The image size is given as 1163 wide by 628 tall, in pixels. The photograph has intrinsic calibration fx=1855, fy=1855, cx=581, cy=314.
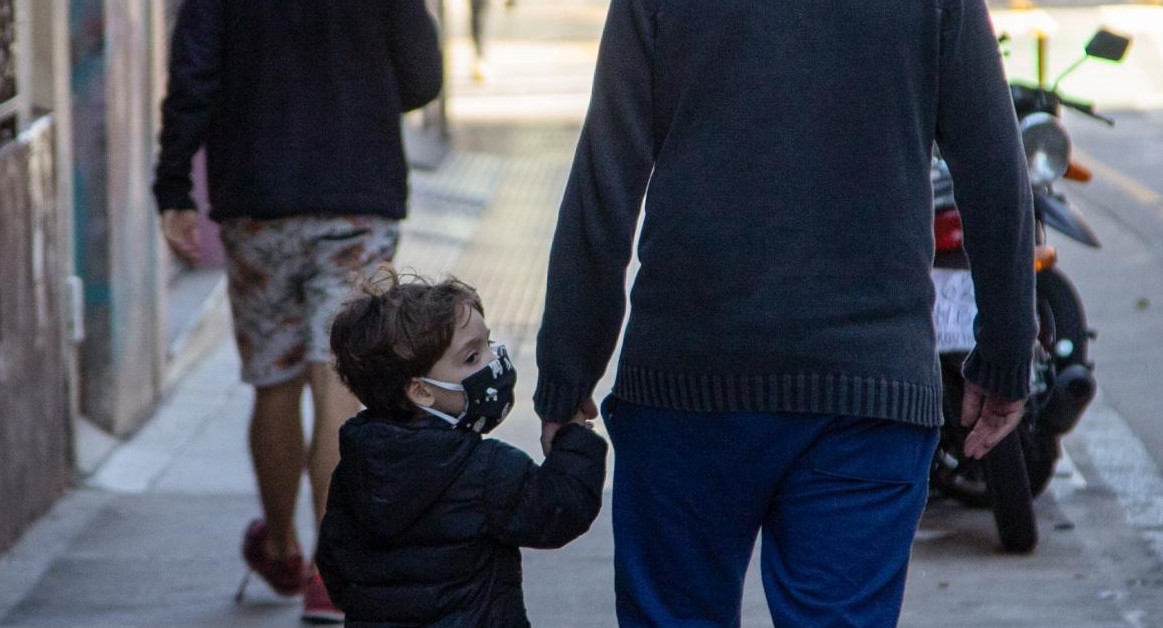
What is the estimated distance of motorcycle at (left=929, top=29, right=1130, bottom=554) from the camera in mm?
4805

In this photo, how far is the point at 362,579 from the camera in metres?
2.91

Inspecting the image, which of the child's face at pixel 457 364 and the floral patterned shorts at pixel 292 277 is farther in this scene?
the floral patterned shorts at pixel 292 277

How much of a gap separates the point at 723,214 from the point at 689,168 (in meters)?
0.09

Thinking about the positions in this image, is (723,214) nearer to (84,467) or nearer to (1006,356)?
(1006,356)

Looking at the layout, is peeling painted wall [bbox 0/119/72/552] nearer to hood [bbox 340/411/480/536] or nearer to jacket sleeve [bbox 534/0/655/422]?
hood [bbox 340/411/480/536]

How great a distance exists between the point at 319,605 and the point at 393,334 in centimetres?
168

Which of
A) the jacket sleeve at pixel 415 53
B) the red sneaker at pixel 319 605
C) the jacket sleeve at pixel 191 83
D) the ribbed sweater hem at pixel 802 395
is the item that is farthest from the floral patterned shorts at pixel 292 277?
the ribbed sweater hem at pixel 802 395

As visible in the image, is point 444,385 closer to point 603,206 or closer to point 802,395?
point 603,206

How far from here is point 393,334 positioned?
2818 mm

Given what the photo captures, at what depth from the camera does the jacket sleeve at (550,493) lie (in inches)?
111

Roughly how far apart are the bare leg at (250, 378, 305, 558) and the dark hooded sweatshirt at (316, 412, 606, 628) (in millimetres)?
1520

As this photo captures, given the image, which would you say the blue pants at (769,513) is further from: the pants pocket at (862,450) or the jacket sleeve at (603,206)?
the jacket sleeve at (603,206)

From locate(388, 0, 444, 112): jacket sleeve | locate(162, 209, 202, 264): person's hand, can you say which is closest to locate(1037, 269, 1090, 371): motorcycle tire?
locate(388, 0, 444, 112): jacket sleeve

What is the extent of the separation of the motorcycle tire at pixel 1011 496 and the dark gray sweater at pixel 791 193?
81.0 inches
